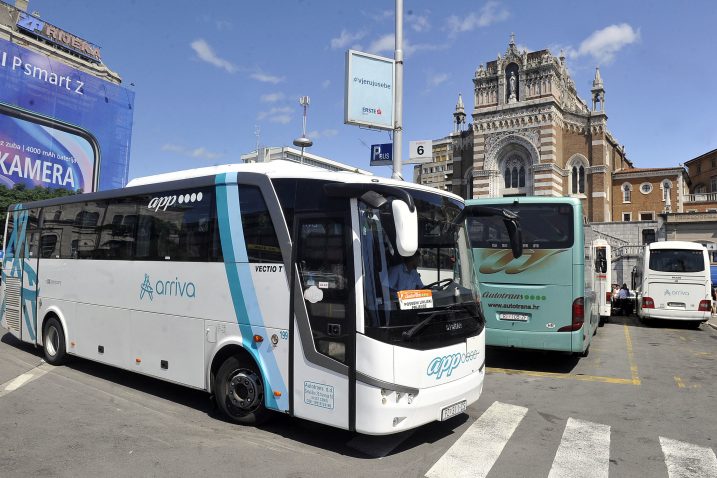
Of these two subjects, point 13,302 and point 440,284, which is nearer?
point 440,284

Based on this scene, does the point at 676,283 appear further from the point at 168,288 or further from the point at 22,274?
the point at 22,274

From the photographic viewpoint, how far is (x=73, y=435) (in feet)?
17.2

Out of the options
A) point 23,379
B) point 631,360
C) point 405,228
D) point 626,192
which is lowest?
point 631,360

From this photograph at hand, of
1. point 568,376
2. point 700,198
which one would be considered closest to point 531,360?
point 568,376

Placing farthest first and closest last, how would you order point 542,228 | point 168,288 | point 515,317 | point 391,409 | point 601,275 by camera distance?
point 601,275, point 515,317, point 542,228, point 168,288, point 391,409

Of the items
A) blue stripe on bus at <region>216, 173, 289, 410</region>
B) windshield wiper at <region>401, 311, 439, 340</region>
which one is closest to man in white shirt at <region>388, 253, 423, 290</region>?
windshield wiper at <region>401, 311, 439, 340</region>

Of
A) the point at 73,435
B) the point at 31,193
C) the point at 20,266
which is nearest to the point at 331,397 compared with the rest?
the point at 73,435

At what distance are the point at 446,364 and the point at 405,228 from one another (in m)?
1.63

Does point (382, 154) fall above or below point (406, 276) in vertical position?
above

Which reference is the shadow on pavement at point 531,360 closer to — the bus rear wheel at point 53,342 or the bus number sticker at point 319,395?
the bus number sticker at point 319,395

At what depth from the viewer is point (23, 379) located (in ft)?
25.3

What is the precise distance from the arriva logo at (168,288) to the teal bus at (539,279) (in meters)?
5.16

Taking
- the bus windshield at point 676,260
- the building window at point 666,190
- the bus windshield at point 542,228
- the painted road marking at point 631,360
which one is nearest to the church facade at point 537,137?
the building window at point 666,190

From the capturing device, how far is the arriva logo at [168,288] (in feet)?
20.4
